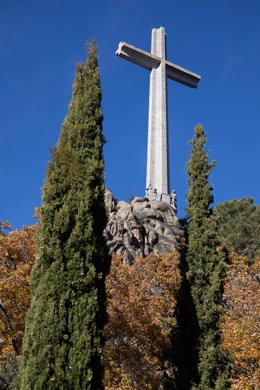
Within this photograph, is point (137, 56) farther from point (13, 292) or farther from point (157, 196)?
point (13, 292)

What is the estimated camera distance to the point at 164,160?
121 feet

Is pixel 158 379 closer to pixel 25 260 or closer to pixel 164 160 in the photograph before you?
pixel 25 260

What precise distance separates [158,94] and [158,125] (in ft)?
8.48

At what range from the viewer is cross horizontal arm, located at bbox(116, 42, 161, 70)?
124ft

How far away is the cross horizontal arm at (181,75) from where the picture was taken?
40.0 m

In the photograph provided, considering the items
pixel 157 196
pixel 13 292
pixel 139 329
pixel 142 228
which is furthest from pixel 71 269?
pixel 157 196

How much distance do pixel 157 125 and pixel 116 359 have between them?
25.5 m

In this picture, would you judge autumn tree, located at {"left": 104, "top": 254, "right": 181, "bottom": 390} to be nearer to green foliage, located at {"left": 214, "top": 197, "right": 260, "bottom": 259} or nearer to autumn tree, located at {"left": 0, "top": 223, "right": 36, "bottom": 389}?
autumn tree, located at {"left": 0, "top": 223, "right": 36, "bottom": 389}

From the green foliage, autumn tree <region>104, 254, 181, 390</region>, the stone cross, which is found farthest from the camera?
the stone cross

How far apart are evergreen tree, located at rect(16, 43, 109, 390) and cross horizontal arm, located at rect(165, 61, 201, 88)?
2900cm

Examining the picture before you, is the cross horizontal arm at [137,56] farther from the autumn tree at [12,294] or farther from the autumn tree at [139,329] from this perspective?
the autumn tree at [12,294]

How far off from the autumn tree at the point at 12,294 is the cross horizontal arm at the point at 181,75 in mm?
26624

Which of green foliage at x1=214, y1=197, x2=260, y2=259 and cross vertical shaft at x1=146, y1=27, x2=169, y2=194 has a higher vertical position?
cross vertical shaft at x1=146, y1=27, x2=169, y2=194

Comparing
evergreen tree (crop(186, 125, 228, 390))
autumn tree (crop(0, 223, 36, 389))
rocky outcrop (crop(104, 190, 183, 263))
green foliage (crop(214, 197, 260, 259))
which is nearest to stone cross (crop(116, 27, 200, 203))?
rocky outcrop (crop(104, 190, 183, 263))
